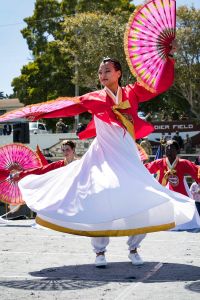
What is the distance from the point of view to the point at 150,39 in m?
5.79

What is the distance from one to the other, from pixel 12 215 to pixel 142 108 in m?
26.4

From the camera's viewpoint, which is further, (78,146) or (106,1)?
(106,1)

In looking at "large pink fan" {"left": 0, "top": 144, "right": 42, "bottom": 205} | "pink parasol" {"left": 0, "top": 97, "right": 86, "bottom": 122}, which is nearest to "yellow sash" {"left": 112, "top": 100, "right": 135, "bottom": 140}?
"pink parasol" {"left": 0, "top": 97, "right": 86, "bottom": 122}

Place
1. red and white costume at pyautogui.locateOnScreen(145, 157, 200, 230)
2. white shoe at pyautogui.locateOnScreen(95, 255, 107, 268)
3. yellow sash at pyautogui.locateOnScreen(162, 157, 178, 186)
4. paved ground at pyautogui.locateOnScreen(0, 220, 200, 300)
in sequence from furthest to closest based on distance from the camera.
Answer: yellow sash at pyautogui.locateOnScreen(162, 157, 178, 186), red and white costume at pyautogui.locateOnScreen(145, 157, 200, 230), white shoe at pyautogui.locateOnScreen(95, 255, 107, 268), paved ground at pyautogui.locateOnScreen(0, 220, 200, 300)

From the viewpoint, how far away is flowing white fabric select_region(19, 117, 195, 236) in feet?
16.8

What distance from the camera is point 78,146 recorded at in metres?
23.0

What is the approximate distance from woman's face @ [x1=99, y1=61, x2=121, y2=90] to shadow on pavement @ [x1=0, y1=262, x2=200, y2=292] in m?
1.62

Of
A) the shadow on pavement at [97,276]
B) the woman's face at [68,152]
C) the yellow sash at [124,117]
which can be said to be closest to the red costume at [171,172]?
the woman's face at [68,152]

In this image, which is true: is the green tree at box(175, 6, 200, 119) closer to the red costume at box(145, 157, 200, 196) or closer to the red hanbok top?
the red costume at box(145, 157, 200, 196)

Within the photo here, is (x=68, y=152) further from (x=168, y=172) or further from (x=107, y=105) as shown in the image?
(x=107, y=105)

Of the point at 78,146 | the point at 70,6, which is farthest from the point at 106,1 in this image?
the point at 78,146

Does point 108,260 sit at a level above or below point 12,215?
above

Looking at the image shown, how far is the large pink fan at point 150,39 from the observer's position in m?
5.70

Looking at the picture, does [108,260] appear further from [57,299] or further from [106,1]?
[106,1]
